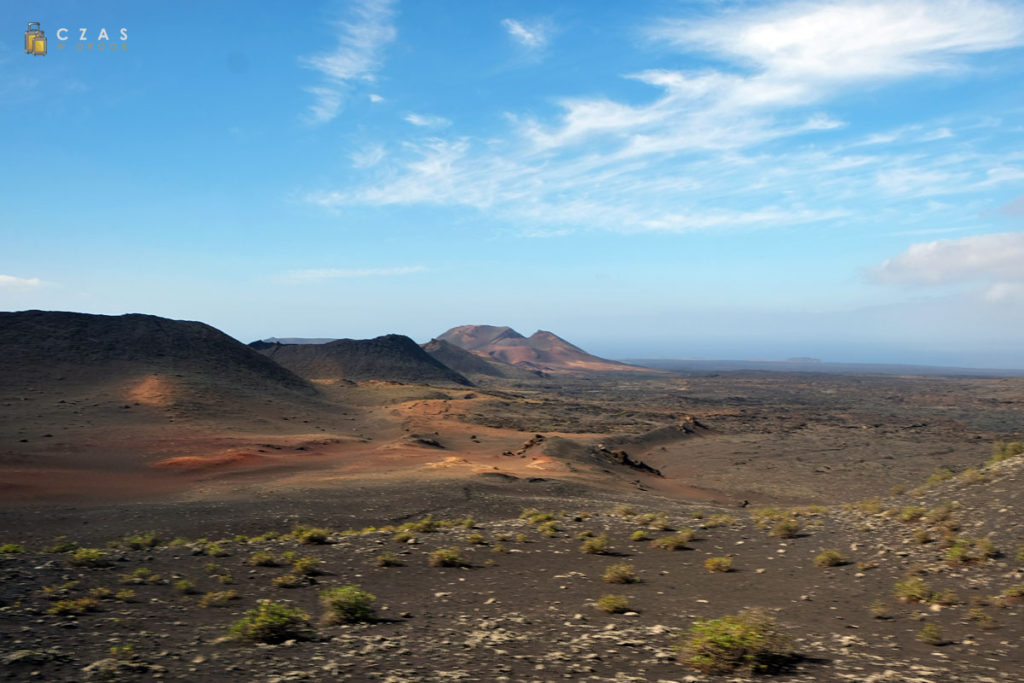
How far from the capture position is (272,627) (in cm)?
841

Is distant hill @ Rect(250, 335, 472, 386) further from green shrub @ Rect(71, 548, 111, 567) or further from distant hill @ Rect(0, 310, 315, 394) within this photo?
green shrub @ Rect(71, 548, 111, 567)

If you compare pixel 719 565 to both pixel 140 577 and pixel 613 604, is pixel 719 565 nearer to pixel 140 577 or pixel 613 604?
pixel 613 604

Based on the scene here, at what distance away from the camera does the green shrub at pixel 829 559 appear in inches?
465

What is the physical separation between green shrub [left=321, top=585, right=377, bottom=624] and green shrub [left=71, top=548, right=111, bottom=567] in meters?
5.13

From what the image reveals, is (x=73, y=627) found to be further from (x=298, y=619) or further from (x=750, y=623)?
(x=750, y=623)

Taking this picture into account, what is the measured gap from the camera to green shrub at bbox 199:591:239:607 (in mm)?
10062

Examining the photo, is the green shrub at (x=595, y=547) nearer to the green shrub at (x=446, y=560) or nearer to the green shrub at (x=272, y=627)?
the green shrub at (x=446, y=560)

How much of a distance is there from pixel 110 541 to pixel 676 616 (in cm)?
1379

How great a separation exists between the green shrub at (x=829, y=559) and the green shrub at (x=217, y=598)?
10.8m

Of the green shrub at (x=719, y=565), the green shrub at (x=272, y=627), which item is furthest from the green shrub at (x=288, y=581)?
the green shrub at (x=719, y=565)

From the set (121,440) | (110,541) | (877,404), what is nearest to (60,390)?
(121,440)

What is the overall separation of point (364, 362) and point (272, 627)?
9826cm

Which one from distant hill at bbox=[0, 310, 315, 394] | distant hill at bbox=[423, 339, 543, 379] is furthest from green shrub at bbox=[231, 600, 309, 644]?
distant hill at bbox=[423, 339, 543, 379]

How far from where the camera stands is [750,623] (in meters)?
7.90
